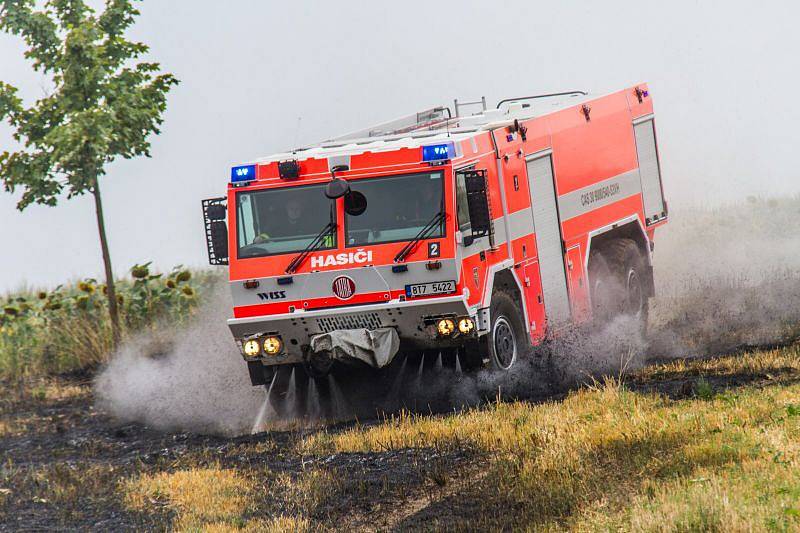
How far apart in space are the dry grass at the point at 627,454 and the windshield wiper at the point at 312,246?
1717 mm

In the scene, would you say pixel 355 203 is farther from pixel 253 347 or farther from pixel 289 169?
pixel 253 347

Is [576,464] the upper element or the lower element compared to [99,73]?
lower

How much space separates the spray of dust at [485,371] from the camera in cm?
1372

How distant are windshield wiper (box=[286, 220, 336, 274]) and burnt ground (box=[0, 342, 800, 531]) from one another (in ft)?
5.57

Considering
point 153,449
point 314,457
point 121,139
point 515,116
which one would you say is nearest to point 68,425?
point 153,449

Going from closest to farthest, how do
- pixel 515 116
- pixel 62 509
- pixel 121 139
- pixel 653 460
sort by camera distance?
pixel 653 460 → pixel 62 509 → pixel 515 116 → pixel 121 139

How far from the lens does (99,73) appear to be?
17.7m

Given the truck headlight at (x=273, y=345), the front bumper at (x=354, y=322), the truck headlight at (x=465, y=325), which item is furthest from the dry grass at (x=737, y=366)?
the truck headlight at (x=273, y=345)

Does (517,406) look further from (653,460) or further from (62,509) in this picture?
(62,509)

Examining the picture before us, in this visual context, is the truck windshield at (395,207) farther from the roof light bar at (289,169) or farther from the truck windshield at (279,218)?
the roof light bar at (289,169)

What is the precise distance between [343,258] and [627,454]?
4.17 meters

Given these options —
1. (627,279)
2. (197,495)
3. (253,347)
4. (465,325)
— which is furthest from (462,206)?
(627,279)

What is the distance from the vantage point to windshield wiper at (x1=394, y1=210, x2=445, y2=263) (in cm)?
1256

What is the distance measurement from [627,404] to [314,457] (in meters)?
2.87
